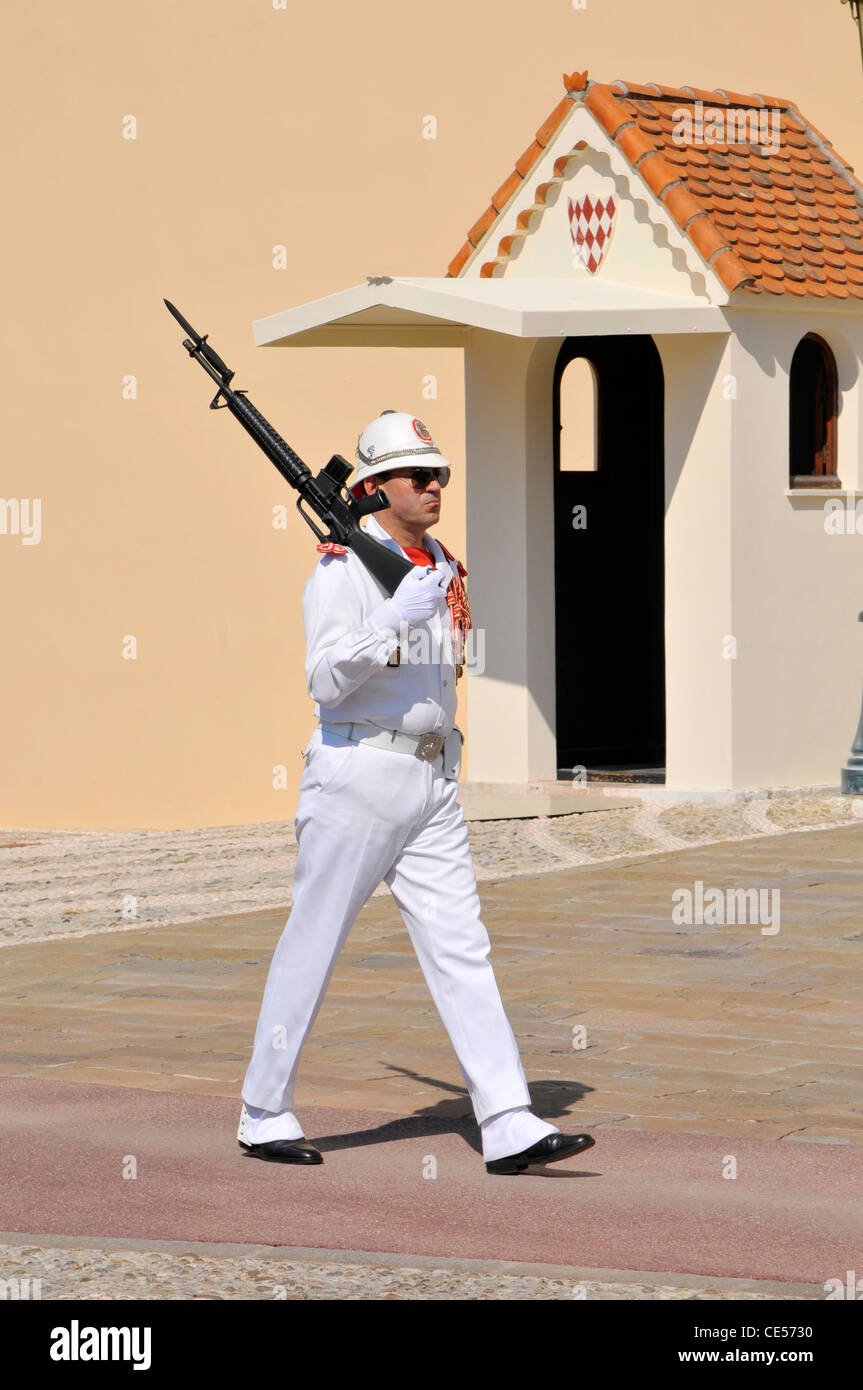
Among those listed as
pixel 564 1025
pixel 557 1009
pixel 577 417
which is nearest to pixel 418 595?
pixel 564 1025

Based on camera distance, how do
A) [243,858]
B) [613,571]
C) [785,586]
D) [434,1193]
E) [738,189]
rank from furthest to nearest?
[613,571] → [738,189] → [785,586] → [243,858] → [434,1193]

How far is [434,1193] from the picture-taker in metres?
5.57

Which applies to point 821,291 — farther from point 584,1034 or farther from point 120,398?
point 584,1034

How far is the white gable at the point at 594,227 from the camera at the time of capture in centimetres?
1316

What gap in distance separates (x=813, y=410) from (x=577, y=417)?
4.61m

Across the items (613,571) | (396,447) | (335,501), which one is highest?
(396,447)

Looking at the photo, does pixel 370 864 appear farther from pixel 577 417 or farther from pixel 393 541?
pixel 577 417

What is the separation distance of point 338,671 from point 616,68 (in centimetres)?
1156

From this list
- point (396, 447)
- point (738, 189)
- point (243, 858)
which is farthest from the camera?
point (738, 189)

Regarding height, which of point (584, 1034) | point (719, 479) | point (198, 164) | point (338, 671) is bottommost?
point (584, 1034)

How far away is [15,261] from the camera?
17.0m

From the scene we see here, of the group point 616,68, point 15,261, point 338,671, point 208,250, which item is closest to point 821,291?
point 616,68

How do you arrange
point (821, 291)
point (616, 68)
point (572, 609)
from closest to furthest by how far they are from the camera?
point (821, 291), point (572, 609), point (616, 68)

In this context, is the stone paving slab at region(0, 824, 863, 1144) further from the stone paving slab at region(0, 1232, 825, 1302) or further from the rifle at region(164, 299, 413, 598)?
the rifle at region(164, 299, 413, 598)
